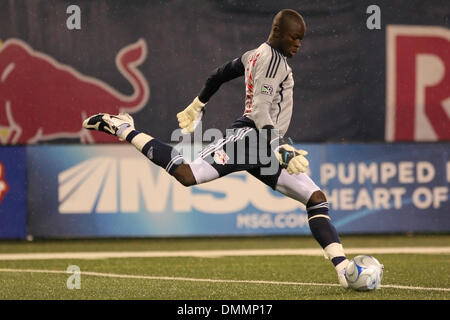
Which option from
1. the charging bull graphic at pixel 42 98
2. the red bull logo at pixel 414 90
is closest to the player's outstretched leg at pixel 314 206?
the charging bull graphic at pixel 42 98

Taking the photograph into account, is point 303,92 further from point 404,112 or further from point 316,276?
point 316,276

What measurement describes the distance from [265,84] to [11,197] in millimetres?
5460

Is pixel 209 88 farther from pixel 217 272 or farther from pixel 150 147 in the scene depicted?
pixel 217 272

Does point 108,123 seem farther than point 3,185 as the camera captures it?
No

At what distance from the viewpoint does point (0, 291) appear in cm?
669

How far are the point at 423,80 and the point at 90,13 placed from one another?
13.7 feet

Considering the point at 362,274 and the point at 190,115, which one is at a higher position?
the point at 190,115

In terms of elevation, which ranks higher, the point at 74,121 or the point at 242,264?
the point at 74,121

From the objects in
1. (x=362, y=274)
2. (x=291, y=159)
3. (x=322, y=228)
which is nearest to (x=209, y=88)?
(x=291, y=159)

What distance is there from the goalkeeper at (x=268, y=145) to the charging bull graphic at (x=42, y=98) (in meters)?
4.91

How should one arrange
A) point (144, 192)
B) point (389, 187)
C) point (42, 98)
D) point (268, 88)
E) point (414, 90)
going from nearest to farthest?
point (268, 88) < point (144, 192) < point (389, 187) < point (42, 98) < point (414, 90)

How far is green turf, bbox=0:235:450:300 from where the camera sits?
20.8ft

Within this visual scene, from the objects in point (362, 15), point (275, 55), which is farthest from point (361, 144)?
point (275, 55)

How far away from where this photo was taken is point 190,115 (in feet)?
23.2
